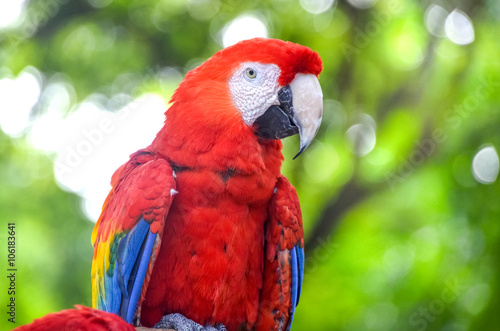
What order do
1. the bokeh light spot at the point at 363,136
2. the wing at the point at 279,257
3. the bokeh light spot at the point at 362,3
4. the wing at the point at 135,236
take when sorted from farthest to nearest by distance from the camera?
the bokeh light spot at the point at 362,3 → the bokeh light spot at the point at 363,136 → the wing at the point at 279,257 → the wing at the point at 135,236

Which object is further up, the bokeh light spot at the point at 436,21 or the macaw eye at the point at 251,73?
the bokeh light spot at the point at 436,21

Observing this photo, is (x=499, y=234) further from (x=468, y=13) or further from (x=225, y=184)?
(x=225, y=184)

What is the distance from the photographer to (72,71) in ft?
12.4

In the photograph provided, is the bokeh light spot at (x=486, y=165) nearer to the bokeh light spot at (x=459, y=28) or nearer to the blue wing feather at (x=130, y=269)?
the bokeh light spot at (x=459, y=28)

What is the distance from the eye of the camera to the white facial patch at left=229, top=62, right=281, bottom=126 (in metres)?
1.74

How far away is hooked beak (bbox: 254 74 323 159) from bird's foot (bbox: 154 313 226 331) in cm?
74

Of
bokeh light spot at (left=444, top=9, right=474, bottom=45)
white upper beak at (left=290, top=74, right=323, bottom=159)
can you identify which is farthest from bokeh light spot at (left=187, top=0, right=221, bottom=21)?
white upper beak at (left=290, top=74, right=323, bottom=159)

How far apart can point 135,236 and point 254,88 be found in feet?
2.28

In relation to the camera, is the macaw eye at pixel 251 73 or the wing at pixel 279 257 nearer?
the macaw eye at pixel 251 73

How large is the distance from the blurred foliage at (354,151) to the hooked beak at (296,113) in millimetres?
1913

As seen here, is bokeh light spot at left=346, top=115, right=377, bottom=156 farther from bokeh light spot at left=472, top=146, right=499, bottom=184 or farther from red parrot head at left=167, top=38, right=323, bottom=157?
red parrot head at left=167, top=38, right=323, bottom=157

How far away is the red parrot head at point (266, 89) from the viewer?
1.74 metres

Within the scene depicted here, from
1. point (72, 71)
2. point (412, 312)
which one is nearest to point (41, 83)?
point (72, 71)

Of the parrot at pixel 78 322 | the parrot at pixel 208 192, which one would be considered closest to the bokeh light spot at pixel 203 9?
the parrot at pixel 208 192
